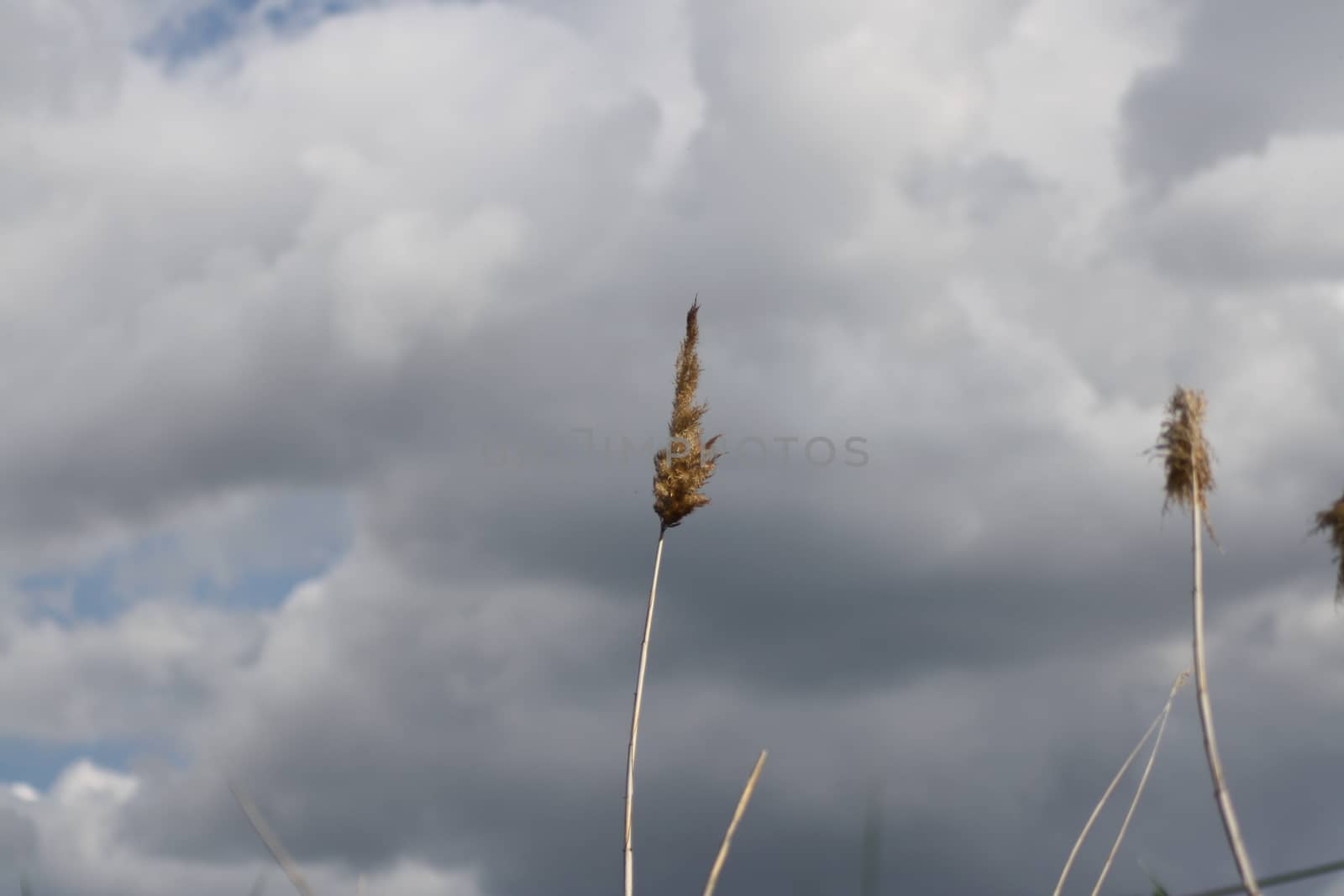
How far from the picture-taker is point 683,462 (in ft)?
37.0

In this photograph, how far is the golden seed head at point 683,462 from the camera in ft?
36.7

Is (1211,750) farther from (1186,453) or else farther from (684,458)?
(684,458)

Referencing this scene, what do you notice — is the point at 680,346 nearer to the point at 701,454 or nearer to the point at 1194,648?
the point at 701,454

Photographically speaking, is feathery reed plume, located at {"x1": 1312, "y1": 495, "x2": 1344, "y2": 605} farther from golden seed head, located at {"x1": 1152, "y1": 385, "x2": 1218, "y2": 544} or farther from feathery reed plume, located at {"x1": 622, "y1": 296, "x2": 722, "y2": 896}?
feathery reed plume, located at {"x1": 622, "y1": 296, "x2": 722, "y2": 896}

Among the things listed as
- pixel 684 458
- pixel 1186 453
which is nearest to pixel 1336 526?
pixel 1186 453

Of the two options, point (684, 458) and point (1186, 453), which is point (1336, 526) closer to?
point (1186, 453)

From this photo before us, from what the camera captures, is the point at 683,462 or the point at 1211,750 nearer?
the point at 1211,750

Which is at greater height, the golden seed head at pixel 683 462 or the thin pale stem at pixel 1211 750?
the golden seed head at pixel 683 462

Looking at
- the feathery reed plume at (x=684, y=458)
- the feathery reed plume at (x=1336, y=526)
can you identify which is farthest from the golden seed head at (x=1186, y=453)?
the feathery reed plume at (x=684, y=458)

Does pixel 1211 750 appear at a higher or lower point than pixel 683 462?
lower

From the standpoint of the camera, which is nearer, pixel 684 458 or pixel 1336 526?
pixel 1336 526

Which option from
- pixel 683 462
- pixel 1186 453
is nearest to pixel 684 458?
pixel 683 462

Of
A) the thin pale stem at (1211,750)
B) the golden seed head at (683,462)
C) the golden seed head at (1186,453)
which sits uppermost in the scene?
the golden seed head at (683,462)

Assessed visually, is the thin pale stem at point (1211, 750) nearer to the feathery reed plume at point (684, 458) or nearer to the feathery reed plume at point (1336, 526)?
the feathery reed plume at point (1336, 526)
